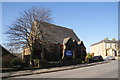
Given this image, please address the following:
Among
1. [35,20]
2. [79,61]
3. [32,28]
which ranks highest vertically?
[35,20]

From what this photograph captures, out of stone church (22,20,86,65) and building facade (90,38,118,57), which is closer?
stone church (22,20,86,65)

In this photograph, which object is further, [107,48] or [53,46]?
[107,48]

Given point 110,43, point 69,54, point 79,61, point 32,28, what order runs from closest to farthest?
point 32,28 < point 79,61 < point 69,54 < point 110,43

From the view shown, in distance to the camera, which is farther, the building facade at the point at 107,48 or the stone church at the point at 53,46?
the building facade at the point at 107,48

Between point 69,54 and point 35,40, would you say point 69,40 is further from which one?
point 35,40

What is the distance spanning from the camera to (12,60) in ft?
65.9

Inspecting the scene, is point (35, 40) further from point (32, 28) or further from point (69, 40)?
point (69, 40)

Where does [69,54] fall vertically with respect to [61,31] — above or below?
below

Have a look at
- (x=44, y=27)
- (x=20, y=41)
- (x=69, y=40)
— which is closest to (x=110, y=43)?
(x=69, y=40)

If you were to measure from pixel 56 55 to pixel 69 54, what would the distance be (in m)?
3.57

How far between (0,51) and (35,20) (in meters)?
8.70

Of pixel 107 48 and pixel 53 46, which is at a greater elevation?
pixel 53 46

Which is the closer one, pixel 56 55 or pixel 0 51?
pixel 0 51

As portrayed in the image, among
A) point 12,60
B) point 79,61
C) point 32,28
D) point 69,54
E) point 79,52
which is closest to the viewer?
point 12,60
